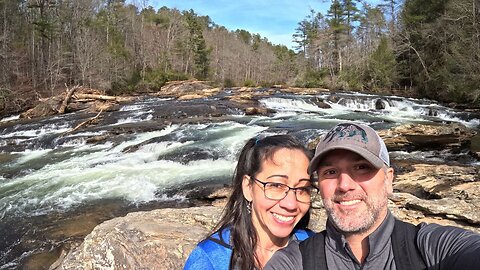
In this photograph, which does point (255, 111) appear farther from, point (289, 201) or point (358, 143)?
point (358, 143)

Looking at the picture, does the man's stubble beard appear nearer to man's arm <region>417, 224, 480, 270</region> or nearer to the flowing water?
man's arm <region>417, 224, 480, 270</region>

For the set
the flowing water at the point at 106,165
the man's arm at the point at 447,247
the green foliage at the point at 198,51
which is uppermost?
the green foliage at the point at 198,51

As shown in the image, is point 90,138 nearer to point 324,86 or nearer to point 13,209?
point 13,209

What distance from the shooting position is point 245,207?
2.13 meters

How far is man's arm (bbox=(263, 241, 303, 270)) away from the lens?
1716 mm

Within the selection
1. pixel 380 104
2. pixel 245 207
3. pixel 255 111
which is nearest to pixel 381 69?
pixel 380 104

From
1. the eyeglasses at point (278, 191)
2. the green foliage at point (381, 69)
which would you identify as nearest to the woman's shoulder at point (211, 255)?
the eyeglasses at point (278, 191)

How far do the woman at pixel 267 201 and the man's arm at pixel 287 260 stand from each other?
0.64 ft

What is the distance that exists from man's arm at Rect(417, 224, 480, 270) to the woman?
0.65 m

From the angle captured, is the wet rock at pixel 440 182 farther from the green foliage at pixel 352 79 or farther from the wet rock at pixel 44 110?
the green foliage at pixel 352 79

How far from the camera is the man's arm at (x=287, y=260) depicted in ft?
5.63

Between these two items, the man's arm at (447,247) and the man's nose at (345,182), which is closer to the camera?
the man's arm at (447,247)

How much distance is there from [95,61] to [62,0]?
44.0ft

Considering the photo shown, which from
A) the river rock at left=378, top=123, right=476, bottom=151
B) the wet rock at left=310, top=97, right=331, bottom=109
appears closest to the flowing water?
the river rock at left=378, top=123, right=476, bottom=151
